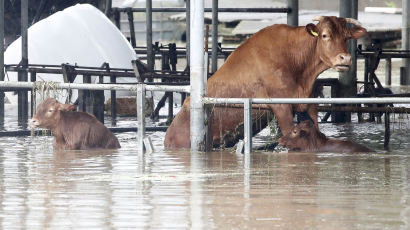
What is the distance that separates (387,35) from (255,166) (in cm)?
2774

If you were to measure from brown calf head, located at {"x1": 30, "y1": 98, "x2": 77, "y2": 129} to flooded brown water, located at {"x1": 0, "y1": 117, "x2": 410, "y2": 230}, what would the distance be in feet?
1.58

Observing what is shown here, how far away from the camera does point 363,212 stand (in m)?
7.93

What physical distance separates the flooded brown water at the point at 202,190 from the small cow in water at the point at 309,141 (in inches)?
17.1

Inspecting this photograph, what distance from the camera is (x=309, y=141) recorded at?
45.2 feet

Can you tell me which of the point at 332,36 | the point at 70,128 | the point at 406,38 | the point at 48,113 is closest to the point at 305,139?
the point at 332,36

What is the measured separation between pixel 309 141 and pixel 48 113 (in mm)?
3064

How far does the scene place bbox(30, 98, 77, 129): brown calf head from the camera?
14.3m

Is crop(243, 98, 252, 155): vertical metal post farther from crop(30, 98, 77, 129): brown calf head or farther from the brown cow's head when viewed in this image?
crop(30, 98, 77, 129): brown calf head

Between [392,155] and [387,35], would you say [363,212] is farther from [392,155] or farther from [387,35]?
[387,35]

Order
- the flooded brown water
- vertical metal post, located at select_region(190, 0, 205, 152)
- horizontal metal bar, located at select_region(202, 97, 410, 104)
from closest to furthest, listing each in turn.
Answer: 1. the flooded brown water
2. horizontal metal bar, located at select_region(202, 97, 410, 104)
3. vertical metal post, located at select_region(190, 0, 205, 152)

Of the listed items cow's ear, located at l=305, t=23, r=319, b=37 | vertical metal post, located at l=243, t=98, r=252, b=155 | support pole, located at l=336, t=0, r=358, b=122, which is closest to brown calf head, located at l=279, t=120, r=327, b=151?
vertical metal post, located at l=243, t=98, r=252, b=155

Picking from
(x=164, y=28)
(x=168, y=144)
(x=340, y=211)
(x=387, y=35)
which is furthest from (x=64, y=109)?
(x=164, y=28)

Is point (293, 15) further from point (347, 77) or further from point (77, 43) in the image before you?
point (77, 43)

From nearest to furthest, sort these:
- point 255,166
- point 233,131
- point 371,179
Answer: point 371,179 < point 255,166 < point 233,131
